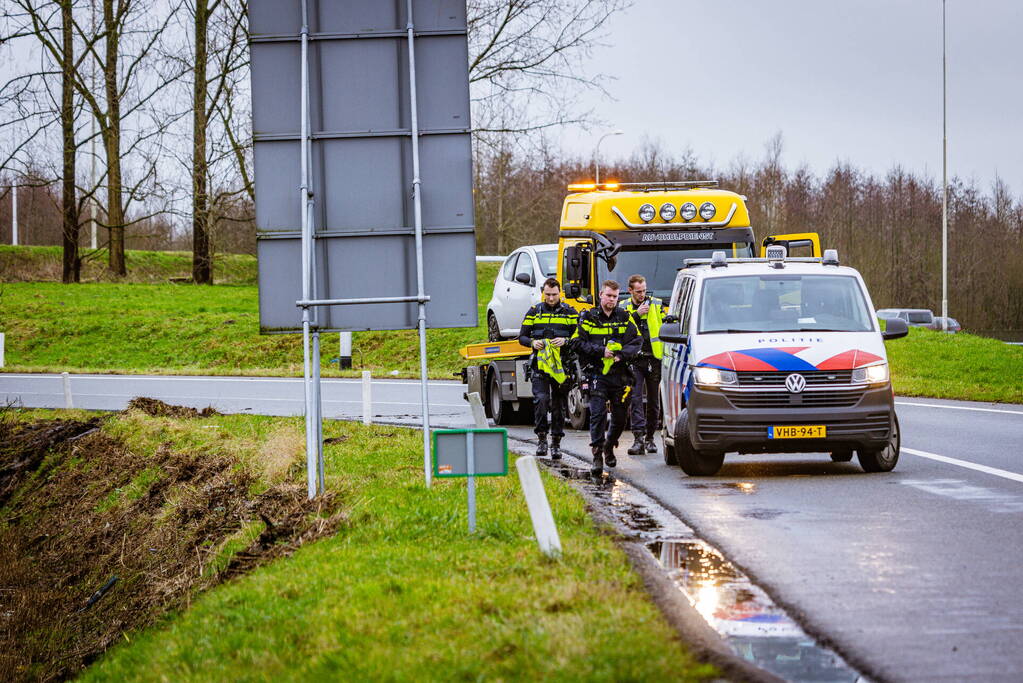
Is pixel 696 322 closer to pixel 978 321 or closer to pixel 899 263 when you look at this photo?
pixel 978 321

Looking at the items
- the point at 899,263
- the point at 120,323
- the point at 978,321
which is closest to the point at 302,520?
the point at 120,323

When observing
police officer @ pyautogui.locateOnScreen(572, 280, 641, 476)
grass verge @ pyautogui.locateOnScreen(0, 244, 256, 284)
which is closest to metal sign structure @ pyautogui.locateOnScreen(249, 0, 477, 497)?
police officer @ pyautogui.locateOnScreen(572, 280, 641, 476)

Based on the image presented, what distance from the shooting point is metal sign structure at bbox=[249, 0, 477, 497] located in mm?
11188

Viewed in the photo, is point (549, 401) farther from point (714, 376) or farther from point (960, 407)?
point (960, 407)

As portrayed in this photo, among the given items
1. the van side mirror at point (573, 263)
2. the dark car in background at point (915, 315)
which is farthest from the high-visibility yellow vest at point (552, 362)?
the dark car in background at point (915, 315)

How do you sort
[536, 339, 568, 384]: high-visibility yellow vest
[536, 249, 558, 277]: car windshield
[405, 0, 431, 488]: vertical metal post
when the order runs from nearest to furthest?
[405, 0, 431, 488]: vertical metal post < [536, 339, 568, 384]: high-visibility yellow vest < [536, 249, 558, 277]: car windshield

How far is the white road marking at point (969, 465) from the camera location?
1221cm

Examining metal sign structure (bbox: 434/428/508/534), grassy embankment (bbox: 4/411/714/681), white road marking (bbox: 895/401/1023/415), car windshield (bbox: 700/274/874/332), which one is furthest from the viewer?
white road marking (bbox: 895/401/1023/415)

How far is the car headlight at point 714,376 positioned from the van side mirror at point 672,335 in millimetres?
494

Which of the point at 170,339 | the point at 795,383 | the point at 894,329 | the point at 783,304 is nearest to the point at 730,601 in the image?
the point at 795,383

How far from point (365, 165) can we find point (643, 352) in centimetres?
530

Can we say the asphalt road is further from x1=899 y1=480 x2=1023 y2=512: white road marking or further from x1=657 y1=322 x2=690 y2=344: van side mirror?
x1=657 y1=322 x2=690 y2=344: van side mirror

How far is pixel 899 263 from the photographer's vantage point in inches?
2911

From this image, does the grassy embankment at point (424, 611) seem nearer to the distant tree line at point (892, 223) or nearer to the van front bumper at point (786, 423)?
the van front bumper at point (786, 423)
